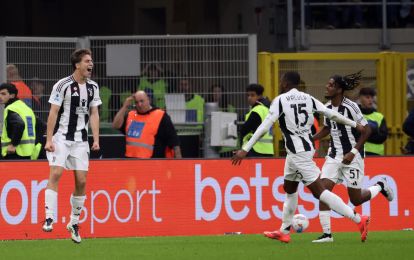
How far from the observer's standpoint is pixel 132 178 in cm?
1833

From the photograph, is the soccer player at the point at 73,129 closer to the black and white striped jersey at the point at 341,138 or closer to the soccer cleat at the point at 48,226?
the soccer cleat at the point at 48,226

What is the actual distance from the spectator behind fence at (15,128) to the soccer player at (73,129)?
2.90m

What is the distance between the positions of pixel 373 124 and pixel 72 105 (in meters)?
5.95

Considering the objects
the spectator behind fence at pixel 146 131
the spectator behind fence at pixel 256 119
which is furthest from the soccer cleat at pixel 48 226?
the spectator behind fence at pixel 256 119

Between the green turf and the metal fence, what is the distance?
4.39m

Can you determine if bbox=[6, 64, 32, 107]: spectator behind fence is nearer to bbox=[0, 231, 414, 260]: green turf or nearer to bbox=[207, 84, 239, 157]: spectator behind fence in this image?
bbox=[207, 84, 239, 157]: spectator behind fence

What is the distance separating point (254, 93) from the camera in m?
20.1

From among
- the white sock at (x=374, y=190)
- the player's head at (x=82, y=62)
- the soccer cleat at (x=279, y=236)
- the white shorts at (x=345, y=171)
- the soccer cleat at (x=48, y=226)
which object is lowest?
the soccer cleat at (x=279, y=236)

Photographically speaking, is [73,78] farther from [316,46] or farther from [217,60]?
[316,46]

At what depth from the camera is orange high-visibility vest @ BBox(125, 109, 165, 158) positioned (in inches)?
752

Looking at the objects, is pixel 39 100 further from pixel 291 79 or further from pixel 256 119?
pixel 291 79

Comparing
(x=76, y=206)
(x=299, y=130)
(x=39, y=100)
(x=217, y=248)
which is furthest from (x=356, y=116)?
(x=39, y=100)

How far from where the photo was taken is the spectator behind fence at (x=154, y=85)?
21359 millimetres

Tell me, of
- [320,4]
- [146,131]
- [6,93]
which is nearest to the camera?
[6,93]
